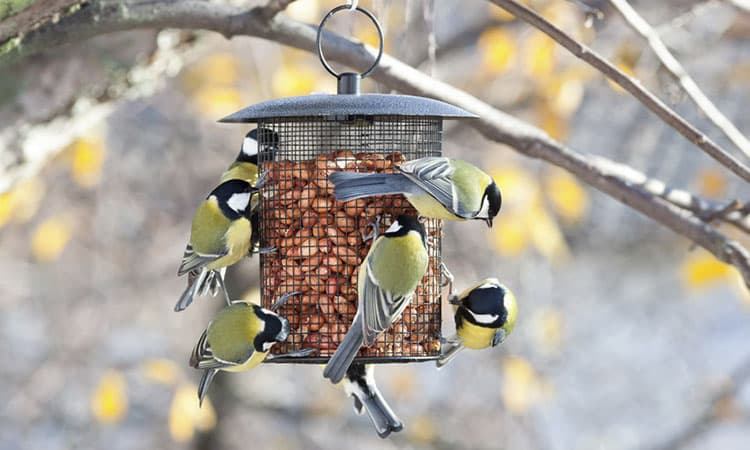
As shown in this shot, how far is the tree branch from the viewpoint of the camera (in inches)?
113

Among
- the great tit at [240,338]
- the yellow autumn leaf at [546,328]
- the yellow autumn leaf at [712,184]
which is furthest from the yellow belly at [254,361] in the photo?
the yellow autumn leaf at [712,184]

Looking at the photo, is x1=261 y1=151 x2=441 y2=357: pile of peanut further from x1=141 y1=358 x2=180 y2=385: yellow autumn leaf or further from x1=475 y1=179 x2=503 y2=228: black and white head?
x1=141 y1=358 x2=180 y2=385: yellow autumn leaf

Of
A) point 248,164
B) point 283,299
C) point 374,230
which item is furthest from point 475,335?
point 248,164

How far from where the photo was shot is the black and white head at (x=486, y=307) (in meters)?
2.96

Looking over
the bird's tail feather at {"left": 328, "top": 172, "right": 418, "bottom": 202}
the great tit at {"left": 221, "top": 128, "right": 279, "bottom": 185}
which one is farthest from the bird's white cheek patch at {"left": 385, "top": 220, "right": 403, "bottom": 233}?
the great tit at {"left": 221, "top": 128, "right": 279, "bottom": 185}

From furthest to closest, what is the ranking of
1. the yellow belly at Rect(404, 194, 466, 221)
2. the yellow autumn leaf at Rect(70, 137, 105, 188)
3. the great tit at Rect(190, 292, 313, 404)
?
the yellow autumn leaf at Rect(70, 137, 105, 188) < the great tit at Rect(190, 292, 313, 404) < the yellow belly at Rect(404, 194, 466, 221)

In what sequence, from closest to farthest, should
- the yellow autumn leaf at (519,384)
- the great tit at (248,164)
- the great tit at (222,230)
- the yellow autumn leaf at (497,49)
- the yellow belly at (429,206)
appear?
1. the yellow belly at (429,206)
2. the great tit at (222,230)
3. the great tit at (248,164)
4. the yellow autumn leaf at (497,49)
5. the yellow autumn leaf at (519,384)

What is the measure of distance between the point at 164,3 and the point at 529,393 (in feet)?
12.5

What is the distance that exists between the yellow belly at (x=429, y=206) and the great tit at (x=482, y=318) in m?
0.41

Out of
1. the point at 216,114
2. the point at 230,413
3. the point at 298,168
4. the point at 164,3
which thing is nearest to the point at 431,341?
the point at 298,168

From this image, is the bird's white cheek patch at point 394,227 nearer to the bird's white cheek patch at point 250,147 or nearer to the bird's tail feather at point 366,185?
the bird's tail feather at point 366,185

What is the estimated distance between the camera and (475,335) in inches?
117

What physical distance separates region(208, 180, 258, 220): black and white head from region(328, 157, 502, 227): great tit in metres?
0.50

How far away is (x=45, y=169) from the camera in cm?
622
